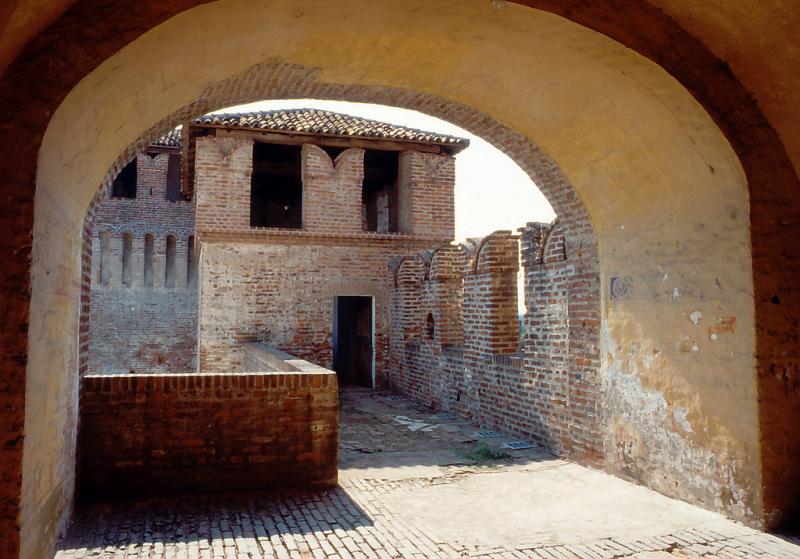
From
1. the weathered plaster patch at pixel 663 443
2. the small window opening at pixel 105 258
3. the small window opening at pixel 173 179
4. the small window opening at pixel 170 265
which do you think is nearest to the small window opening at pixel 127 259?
the small window opening at pixel 105 258

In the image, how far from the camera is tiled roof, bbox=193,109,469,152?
13070mm

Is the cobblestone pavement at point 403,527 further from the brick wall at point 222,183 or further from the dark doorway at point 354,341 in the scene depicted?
the brick wall at point 222,183

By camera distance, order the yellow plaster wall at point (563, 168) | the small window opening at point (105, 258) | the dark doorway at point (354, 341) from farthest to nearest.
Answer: the small window opening at point (105, 258) → the dark doorway at point (354, 341) → the yellow plaster wall at point (563, 168)

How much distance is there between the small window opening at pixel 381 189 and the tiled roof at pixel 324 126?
0.82 metres

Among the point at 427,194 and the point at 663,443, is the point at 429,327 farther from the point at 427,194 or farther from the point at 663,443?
the point at 663,443

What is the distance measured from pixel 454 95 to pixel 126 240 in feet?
65.6

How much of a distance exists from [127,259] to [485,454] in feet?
62.7

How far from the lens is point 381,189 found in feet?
56.6

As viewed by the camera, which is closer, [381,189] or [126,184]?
[381,189]

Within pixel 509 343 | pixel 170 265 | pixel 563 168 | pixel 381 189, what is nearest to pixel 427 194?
pixel 381 189

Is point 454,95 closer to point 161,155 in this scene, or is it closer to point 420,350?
point 420,350

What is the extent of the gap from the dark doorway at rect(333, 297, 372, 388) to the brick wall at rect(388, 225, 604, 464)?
1666mm

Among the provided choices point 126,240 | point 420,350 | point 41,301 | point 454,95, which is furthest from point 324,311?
point 126,240

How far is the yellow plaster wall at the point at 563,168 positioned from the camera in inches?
128
